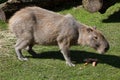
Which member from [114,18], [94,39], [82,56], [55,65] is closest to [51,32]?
[55,65]

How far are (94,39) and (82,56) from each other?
75 centimetres

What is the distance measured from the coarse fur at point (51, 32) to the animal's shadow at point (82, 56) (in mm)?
399

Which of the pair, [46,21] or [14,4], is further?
[14,4]

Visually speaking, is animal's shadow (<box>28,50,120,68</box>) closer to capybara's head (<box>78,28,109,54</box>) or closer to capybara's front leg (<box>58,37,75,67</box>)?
capybara's front leg (<box>58,37,75,67</box>)

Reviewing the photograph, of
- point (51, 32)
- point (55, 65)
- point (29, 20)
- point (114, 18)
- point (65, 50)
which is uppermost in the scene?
point (29, 20)

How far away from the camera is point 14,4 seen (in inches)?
433

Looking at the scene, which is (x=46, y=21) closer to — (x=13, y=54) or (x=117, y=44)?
(x=13, y=54)

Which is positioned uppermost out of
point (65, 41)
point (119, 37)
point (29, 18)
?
point (29, 18)

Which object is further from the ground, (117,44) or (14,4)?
(14,4)

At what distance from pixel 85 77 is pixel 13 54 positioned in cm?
182

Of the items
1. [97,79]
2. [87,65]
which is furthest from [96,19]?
[97,79]

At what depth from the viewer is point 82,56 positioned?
8.62 meters

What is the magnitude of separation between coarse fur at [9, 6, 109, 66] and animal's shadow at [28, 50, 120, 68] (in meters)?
0.40

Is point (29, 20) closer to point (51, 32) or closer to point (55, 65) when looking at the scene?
point (51, 32)
